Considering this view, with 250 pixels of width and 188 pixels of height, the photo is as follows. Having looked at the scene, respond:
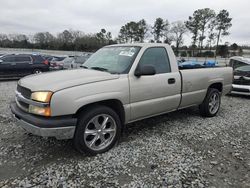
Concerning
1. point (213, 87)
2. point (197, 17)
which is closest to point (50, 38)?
point (197, 17)

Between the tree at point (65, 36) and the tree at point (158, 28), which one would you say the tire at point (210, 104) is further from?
the tree at point (65, 36)

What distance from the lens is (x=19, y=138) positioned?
13.8 feet

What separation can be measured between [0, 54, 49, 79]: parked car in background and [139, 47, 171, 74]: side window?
11.4m

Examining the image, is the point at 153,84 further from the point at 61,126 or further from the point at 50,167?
the point at 50,167

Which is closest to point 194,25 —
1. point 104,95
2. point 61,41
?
point 61,41

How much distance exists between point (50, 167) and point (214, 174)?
230 cm

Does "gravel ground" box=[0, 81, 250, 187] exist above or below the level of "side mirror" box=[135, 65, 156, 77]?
below

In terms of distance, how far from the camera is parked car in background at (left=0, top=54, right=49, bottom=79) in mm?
13109

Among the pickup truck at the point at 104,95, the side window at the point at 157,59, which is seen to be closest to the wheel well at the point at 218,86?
the pickup truck at the point at 104,95

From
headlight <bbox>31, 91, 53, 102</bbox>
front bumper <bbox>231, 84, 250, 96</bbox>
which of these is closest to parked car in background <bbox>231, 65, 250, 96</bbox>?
front bumper <bbox>231, 84, 250, 96</bbox>

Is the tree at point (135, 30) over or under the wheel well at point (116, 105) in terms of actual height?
over

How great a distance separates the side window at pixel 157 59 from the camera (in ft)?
13.6

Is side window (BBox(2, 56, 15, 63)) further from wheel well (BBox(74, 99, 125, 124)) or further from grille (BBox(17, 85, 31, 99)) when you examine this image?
wheel well (BBox(74, 99, 125, 124))

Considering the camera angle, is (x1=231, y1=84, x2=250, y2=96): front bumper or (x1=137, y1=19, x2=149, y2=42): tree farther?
(x1=137, y1=19, x2=149, y2=42): tree
